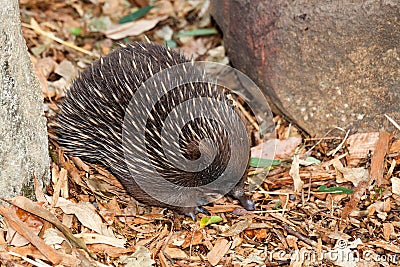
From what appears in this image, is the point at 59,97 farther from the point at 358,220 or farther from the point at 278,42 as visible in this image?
the point at 358,220

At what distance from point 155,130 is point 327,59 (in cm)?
156

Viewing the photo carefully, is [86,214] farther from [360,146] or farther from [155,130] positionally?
[360,146]

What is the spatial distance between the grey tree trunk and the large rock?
1872mm

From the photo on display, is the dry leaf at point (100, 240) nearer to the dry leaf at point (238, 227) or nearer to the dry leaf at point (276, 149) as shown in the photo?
the dry leaf at point (238, 227)

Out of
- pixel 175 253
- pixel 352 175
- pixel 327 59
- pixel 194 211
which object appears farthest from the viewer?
pixel 327 59

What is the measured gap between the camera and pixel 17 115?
3.87 meters

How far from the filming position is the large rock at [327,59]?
455 centimetres

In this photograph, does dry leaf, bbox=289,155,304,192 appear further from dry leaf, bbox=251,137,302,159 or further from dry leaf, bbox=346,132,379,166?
dry leaf, bbox=346,132,379,166

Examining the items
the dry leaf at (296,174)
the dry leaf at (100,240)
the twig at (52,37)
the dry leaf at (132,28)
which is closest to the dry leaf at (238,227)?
the dry leaf at (296,174)

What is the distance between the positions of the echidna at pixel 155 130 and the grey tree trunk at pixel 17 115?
44cm

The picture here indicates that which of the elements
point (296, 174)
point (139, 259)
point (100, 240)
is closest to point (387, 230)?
point (296, 174)

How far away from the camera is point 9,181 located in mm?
3855

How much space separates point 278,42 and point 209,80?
77cm

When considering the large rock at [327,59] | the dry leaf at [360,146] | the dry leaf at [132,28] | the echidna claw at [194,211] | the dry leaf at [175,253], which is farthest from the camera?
the dry leaf at [132,28]
